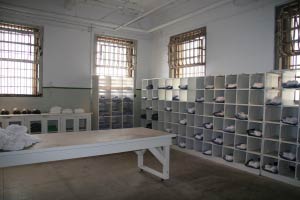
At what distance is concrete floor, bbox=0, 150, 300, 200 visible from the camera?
11.9 ft

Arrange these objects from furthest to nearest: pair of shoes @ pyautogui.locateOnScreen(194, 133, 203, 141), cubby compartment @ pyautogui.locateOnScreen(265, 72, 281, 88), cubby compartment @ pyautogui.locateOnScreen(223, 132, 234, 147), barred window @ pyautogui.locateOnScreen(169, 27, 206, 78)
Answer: barred window @ pyautogui.locateOnScreen(169, 27, 206, 78), pair of shoes @ pyautogui.locateOnScreen(194, 133, 203, 141), cubby compartment @ pyautogui.locateOnScreen(223, 132, 234, 147), cubby compartment @ pyautogui.locateOnScreen(265, 72, 281, 88)

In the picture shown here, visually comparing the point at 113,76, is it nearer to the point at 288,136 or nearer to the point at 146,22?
the point at 146,22

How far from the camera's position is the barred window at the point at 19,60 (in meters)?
6.10

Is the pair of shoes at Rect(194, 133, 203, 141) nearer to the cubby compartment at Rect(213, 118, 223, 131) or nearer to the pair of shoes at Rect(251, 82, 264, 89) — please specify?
the cubby compartment at Rect(213, 118, 223, 131)

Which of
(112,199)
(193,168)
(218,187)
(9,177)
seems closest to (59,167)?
(9,177)

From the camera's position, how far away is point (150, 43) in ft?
27.6

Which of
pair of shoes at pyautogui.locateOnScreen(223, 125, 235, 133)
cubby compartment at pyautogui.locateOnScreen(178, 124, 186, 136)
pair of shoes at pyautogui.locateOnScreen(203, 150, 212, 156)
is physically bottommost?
pair of shoes at pyautogui.locateOnScreen(203, 150, 212, 156)

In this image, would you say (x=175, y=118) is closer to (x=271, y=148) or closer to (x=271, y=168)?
(x=271, y=148)

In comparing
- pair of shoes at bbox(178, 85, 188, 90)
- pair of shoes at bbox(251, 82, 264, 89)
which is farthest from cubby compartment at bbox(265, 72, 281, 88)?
→ pair of shoes at bbox(178, 85, 188, 90)

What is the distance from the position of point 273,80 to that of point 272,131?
98 centimetres

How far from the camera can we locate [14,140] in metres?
2.80

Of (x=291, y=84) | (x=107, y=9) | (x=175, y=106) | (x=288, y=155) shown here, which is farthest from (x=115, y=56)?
(x=288, y=155)

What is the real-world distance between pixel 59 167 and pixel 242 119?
12.6 feet

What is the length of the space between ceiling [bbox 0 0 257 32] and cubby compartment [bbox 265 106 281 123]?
296cm
